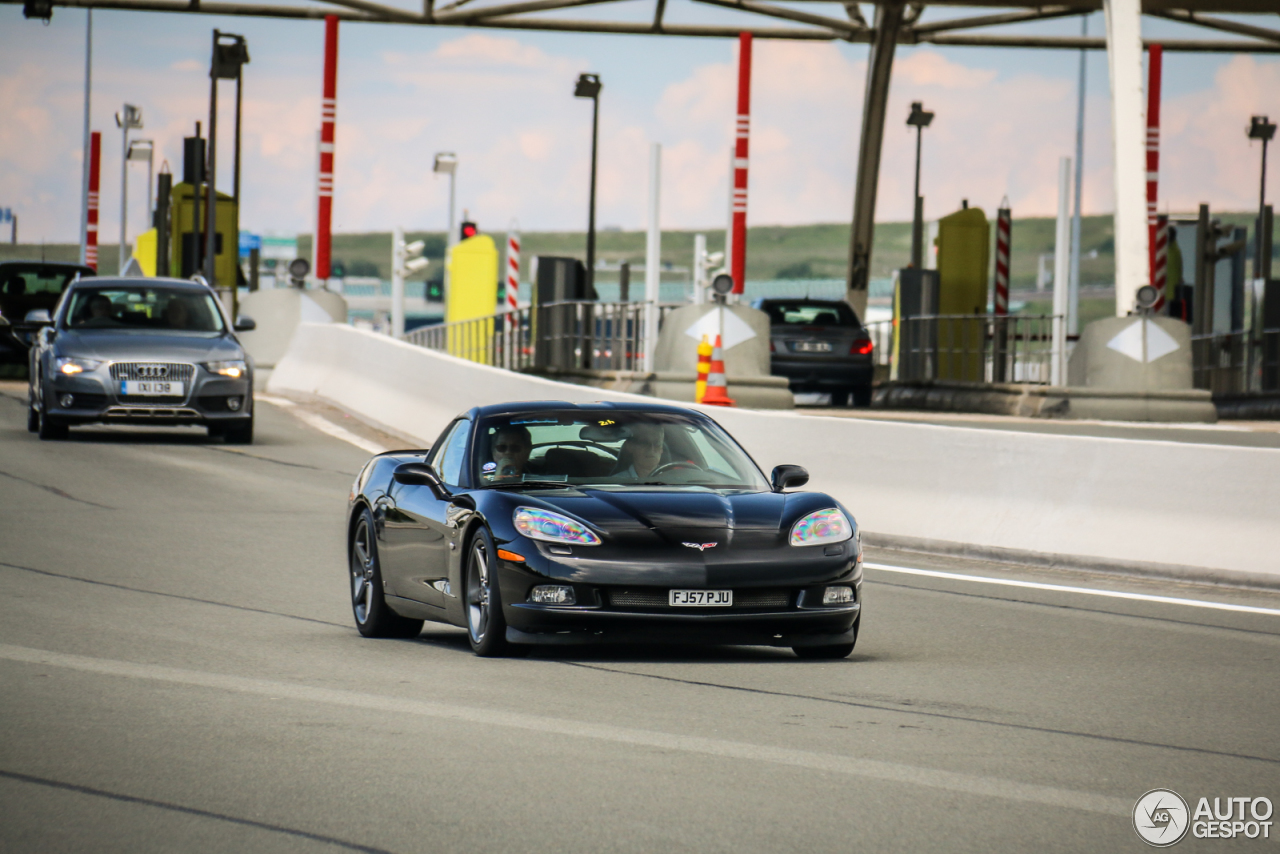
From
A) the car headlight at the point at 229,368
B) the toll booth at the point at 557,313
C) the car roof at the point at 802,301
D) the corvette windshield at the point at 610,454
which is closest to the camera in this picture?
the corvette windshield at the point at 610,454

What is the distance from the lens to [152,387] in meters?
20.4

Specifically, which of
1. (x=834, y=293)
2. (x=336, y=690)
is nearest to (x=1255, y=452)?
(x=336, y=690)

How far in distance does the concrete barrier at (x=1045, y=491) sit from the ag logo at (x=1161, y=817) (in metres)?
5.32

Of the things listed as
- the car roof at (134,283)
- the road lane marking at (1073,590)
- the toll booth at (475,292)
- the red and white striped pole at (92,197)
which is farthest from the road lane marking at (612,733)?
the red and white striped pole at (92,197)

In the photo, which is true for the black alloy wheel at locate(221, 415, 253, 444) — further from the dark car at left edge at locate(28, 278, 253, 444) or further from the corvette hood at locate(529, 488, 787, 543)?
the corvette hood at locate(529, 488, 787, 543)

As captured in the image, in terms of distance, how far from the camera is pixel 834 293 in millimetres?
176875

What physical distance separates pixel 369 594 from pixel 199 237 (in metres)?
31.6

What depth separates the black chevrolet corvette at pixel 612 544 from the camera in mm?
8445

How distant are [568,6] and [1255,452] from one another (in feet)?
73.4

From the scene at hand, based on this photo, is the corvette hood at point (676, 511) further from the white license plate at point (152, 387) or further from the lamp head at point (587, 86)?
the lamp head at point (587, 86)

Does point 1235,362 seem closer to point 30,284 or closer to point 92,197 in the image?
point 30,284

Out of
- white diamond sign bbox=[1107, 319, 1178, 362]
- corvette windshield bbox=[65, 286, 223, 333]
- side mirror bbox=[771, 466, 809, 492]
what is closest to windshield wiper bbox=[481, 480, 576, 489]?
side mirror bbox=[771, 466, 809, 492]

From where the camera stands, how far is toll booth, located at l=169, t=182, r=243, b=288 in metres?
40.5

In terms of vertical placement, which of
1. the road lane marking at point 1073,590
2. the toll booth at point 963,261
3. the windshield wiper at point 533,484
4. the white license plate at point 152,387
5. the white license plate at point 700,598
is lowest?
the road lane marking at point 1073,590
